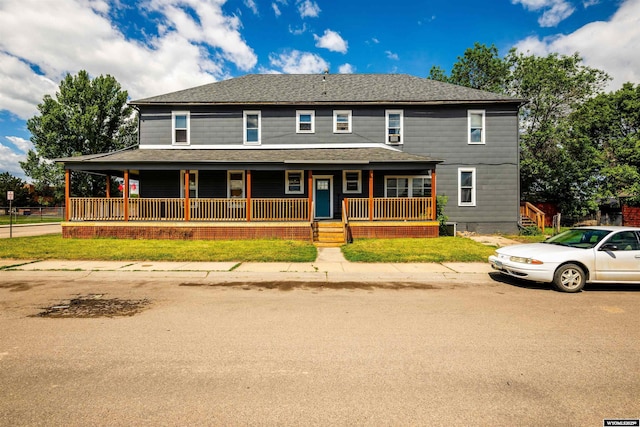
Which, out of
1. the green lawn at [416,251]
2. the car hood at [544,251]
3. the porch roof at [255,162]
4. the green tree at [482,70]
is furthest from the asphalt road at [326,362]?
the green tree at [482,70]

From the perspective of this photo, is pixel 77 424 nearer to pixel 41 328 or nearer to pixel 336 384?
pixel 336 384

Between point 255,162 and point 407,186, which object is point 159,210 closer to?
point 255,162

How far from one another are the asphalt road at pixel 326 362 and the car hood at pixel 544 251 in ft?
3.68

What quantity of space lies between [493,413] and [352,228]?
1213cm

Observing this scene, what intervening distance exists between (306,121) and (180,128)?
7.22 meters

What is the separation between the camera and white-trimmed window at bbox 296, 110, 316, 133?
18625 mm

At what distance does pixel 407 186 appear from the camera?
61.2 feet

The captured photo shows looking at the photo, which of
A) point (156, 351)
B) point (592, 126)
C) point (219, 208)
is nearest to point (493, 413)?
point (156, 351)

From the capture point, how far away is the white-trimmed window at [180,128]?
18587 millimetres

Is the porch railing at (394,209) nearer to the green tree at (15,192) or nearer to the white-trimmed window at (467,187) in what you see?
the white-trimmed window at (467,187)

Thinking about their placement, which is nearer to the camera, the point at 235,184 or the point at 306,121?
the point at 235,184

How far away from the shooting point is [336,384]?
10.6 ft

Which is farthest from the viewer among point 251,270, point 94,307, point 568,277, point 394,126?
point 394,126

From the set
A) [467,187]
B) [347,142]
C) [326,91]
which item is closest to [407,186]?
[467,187]
